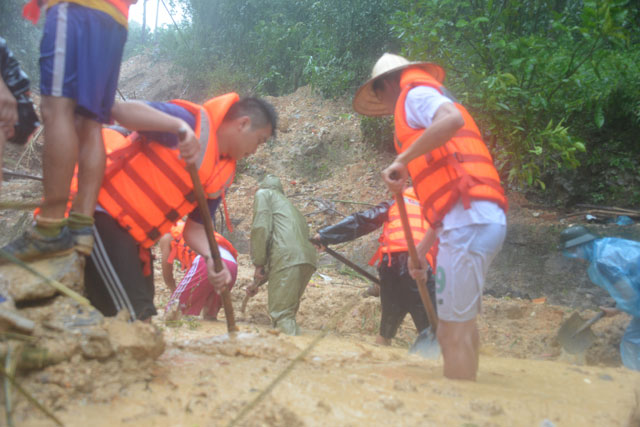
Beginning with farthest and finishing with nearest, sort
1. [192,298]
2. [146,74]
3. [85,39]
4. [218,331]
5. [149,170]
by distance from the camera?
[146,74] < [192,298] < [218,331] < [149,170] < [85,39]

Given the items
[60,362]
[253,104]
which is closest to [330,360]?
[60,362]

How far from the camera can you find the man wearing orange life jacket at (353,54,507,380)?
2.17m

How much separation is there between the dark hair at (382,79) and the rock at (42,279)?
71.0 inches

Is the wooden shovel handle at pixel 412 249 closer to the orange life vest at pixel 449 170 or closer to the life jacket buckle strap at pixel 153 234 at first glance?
the orange life vest at pixel 449 170

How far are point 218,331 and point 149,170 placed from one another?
63.6 inches

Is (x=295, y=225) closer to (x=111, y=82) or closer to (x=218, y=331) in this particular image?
(x=218, y=331)

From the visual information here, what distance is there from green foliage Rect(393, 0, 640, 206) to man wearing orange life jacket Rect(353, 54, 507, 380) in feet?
9.13

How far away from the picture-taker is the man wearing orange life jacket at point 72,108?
71.6 inches

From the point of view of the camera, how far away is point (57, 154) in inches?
71.5

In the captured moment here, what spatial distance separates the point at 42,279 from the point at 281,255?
2.58 m

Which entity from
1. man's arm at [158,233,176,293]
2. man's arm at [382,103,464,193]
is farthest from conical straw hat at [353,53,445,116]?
man's arm at [158,233,176,293]

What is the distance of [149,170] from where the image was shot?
7.43 ft

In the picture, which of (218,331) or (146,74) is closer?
(218,331)

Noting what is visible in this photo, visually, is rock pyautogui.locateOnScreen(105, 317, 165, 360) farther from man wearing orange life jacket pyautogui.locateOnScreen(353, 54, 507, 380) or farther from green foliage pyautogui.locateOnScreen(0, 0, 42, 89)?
green foliage pyautogui.locateOnScreen(0, 0, 42, 89)
